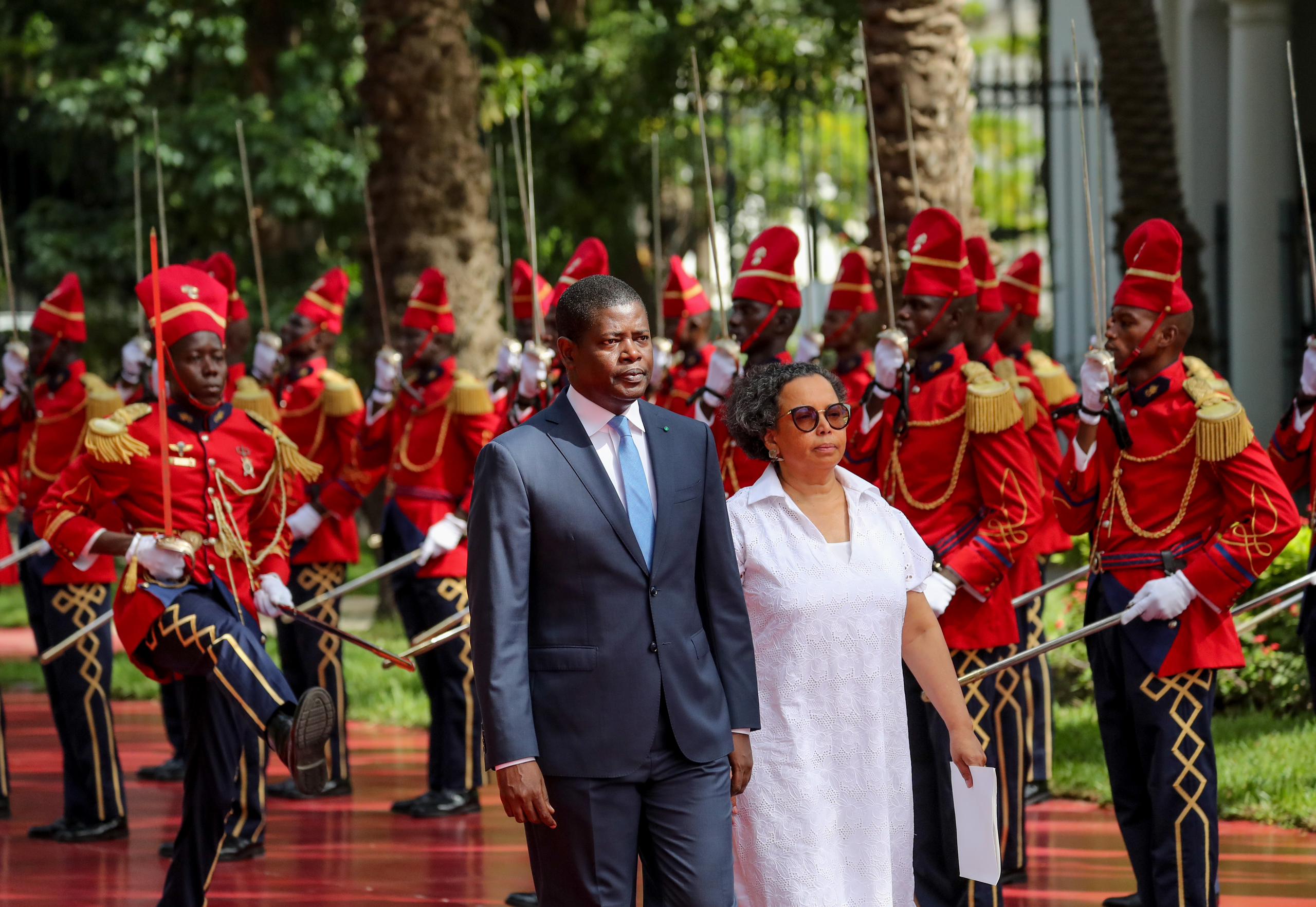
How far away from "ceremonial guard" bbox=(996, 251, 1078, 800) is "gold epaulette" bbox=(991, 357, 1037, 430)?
8 cm

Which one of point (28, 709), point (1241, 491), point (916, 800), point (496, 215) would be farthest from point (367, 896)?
point (496, 215)

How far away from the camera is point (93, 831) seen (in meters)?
8.07

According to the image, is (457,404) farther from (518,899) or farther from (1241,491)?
(1241,491)

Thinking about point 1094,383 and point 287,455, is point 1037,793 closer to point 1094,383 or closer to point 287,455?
point 1094,383

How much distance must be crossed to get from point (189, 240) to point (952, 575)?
42.6 ft

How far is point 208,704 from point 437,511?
9.39ft

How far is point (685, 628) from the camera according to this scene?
4.36 m

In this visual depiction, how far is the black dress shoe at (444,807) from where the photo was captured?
851 cm

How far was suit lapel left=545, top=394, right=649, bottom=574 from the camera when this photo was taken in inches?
169

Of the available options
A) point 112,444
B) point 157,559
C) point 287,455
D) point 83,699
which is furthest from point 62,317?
point 157,559

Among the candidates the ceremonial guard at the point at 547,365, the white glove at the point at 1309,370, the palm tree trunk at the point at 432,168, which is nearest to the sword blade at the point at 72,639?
the ceremonial guard at the point at 547,365

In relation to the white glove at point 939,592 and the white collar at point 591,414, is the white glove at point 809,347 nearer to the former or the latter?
the white glove at point 939,592

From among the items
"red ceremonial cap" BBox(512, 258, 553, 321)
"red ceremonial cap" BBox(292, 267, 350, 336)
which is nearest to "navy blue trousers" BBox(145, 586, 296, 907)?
"red ceremonial cap" BBox(512, 258, 553, 321)

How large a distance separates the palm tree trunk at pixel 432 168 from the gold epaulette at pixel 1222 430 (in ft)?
26.6
